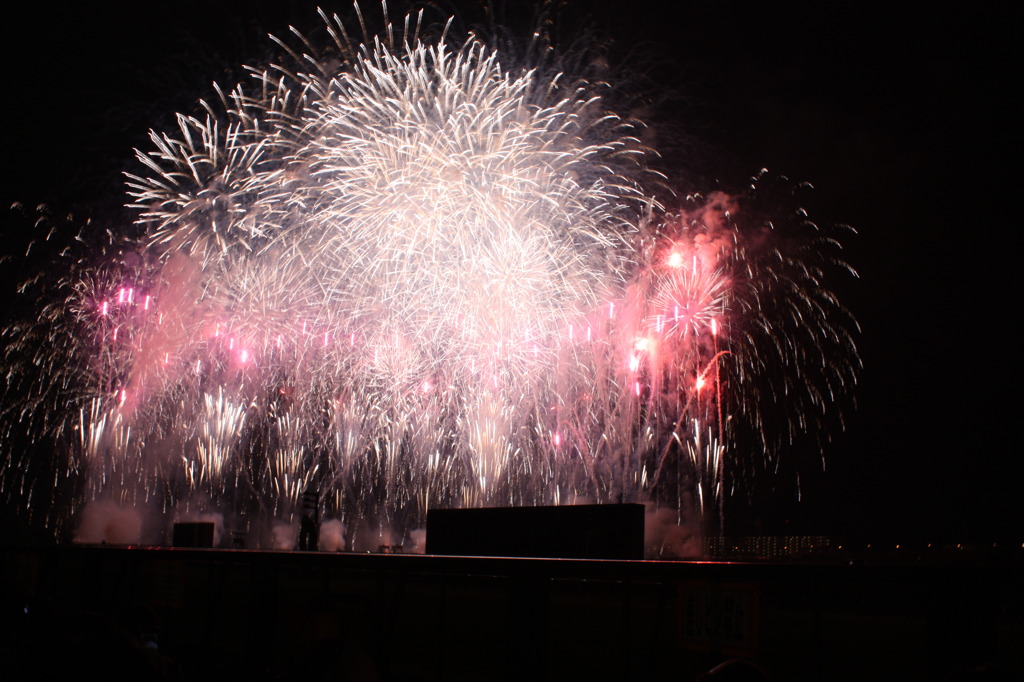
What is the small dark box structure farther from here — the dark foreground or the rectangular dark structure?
the dark foreground

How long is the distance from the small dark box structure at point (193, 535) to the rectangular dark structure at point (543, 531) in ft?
29.0

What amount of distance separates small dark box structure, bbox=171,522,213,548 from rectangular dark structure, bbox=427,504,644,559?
8844mm

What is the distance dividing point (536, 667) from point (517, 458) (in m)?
26.9

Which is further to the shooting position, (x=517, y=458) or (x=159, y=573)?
(x=517, y=458)

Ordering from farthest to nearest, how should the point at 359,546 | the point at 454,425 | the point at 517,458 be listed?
the point at 359,546 → the point at 517,458 → the point at 454,425

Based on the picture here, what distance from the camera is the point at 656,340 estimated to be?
26031 mm

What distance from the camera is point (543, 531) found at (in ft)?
41.2

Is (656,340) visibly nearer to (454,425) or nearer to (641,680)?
(454,425)

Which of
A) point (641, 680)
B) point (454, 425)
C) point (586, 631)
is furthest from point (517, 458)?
point (641, 680)

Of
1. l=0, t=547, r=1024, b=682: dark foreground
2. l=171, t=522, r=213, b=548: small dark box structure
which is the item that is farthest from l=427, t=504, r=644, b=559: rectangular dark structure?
l=171, t=522, r=213, b=548: small dark box structure

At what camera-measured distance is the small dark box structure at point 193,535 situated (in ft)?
65.7

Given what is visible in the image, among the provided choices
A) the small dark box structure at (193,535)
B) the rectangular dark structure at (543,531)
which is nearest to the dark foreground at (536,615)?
the rectangular dark structure at (543,531)

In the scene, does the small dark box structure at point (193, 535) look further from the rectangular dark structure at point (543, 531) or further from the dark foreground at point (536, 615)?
the dark foreground at point (536, 615)

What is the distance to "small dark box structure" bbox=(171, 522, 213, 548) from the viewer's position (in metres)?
20.0
